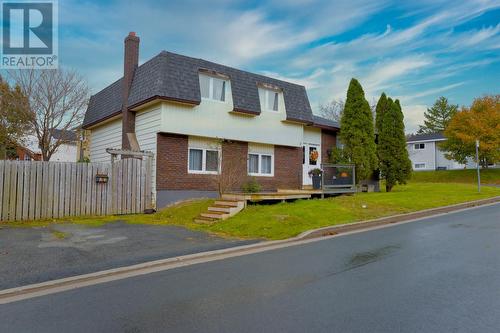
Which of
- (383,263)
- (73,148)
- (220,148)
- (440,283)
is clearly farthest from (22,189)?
(73,148)

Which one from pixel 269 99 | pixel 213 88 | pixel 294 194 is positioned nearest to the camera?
pixel 294 194

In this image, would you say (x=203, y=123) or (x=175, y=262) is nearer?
(x=175, y=262)

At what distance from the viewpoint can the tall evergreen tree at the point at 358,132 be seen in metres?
19.9

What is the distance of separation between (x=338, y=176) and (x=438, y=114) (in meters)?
64.1

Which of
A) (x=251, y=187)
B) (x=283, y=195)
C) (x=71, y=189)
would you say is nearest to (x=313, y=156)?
(x=251, y=187)

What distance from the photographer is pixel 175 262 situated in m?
7.40

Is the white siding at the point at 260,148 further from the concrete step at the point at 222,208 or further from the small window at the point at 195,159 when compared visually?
the concrete step at the point at 222,208

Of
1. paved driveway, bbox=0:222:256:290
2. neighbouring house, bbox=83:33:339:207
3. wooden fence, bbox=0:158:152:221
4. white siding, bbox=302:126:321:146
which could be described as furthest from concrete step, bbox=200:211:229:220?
white siding, bbox=302:126:321:146

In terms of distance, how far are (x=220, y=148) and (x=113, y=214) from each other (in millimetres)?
5518

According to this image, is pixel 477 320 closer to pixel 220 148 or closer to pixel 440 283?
pixel 440 283

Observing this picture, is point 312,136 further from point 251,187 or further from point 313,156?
point 251,187

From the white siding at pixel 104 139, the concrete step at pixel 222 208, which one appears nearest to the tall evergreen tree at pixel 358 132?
the concrete step at pixel 222 208

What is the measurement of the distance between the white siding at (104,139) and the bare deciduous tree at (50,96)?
237 cm

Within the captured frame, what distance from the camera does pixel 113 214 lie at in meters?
14.6
